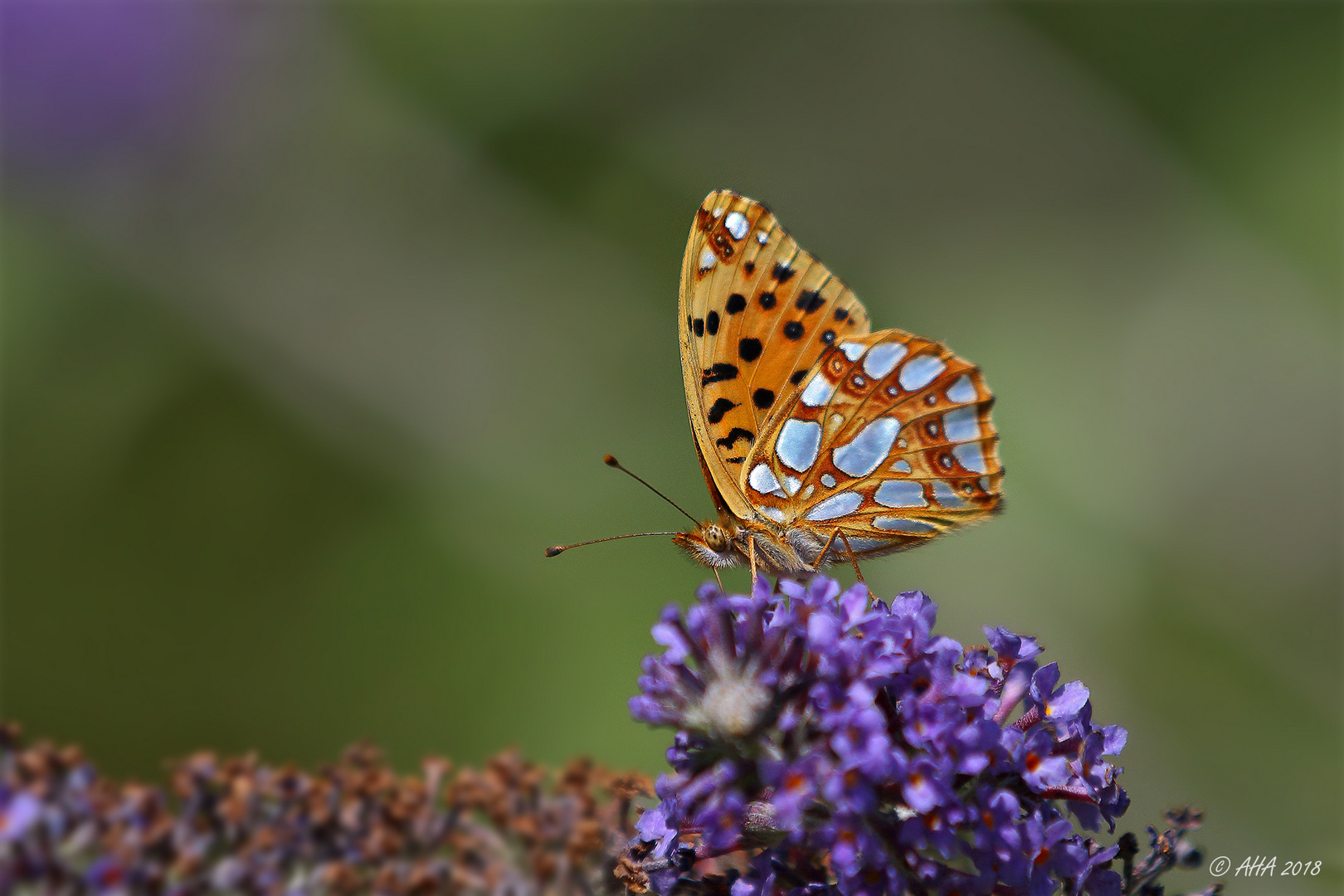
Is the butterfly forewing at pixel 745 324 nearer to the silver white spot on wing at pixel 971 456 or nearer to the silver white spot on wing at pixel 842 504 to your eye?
the silver white spot on wing at pixel 842 504

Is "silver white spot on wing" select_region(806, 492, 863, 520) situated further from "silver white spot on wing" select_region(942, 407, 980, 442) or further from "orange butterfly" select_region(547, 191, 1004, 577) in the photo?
"silver white spot on wing" select_region(942, 407, 980, 442)

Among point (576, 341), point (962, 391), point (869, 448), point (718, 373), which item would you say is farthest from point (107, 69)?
point (962, 391)

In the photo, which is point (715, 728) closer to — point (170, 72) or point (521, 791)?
point (521, 791)

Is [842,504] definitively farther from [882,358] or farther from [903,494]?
[882,358]

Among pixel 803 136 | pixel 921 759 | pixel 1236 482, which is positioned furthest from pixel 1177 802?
pixel 803 136

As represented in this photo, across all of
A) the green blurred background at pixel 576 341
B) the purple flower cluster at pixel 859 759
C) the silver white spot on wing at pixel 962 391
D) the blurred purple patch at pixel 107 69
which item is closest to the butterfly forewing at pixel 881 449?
the silver white spot on wing at pixel 962 391

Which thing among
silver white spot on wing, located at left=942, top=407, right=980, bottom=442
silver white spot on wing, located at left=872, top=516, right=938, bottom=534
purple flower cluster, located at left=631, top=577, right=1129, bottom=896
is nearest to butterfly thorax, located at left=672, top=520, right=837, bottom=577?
silver white spot on wing, located at left=872, top=516, right=938, bottom=534
